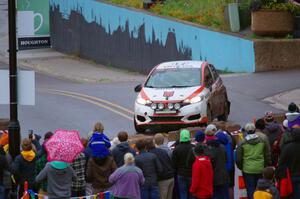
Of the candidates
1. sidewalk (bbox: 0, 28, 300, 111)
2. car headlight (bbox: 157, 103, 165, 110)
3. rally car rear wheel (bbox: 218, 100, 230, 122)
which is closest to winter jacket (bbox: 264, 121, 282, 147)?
car headlight (bbox: 157, 103, 165, 110)

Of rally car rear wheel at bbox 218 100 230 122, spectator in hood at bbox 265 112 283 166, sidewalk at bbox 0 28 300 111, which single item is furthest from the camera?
sidewalk at bbox 0 28 300 111

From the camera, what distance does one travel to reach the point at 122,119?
25500 mm

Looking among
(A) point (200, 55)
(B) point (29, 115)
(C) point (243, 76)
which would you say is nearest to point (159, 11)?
(A) point (200, 55)

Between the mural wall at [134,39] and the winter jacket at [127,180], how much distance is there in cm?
2067

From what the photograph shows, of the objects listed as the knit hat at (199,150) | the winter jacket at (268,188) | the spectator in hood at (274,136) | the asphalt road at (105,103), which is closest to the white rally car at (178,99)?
the asphalt road at (105,103)

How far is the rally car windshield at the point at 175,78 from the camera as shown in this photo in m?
23.5

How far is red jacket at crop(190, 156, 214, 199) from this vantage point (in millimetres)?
14352

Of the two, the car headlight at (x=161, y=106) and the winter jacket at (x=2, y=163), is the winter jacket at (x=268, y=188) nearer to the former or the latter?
the winter jacket at (x=2, y=163)

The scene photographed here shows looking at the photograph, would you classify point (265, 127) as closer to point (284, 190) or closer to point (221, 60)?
point (284, 190)

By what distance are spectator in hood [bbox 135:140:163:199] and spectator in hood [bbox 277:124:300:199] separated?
6.18 ft

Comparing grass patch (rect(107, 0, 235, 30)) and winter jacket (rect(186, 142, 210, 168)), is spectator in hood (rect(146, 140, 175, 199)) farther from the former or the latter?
grass patch (rect(107, 0, 235, 30))

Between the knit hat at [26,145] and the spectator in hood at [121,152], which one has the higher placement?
the knit hat at [26,145]

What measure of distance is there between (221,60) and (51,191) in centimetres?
2249

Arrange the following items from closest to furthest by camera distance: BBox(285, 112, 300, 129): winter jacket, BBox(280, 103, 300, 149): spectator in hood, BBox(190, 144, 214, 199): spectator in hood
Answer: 1. BBox(190, 144, 214, 199): spectator in hood
2. BBox(280, 103, 300, 149): spectator in hood
3. BBox(285, 112, 300, 129): winter jacket
